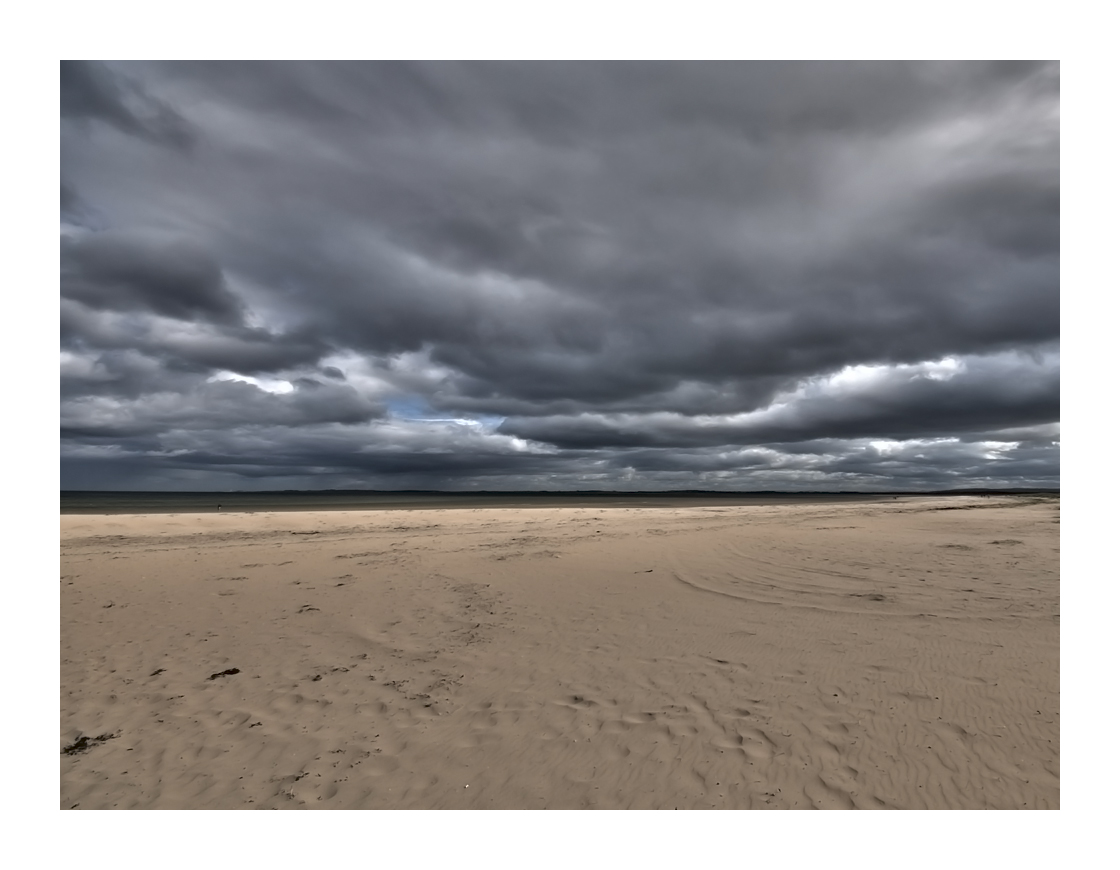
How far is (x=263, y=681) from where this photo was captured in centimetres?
764

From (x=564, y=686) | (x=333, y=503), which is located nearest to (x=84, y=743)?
(x=564, y=686)

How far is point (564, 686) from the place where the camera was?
7348mm

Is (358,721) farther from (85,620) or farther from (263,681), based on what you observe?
(85,620)

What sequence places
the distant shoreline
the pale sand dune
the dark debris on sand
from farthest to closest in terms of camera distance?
the distant shoreline
the dark debris on sand
the pale sand dune

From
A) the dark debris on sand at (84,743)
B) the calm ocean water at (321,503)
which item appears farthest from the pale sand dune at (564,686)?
the calm ocean water at (321,503)

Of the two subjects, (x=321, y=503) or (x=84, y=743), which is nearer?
(x=84, y=743)

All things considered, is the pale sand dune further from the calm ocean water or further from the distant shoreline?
the calm ocean water

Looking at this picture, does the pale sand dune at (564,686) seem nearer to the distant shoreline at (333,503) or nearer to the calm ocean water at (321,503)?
the distant shoreline at (333,503)

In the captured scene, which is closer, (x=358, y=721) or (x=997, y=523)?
(x=358, y=721)

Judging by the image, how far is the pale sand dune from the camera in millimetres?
5109

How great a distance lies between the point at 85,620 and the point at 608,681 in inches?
426

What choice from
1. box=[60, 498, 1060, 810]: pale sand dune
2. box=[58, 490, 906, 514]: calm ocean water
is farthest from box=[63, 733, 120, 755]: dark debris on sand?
box=[58, 490, 906, 514]: calm ocean water

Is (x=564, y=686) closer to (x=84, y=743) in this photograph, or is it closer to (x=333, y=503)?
(x=84, y=743)
